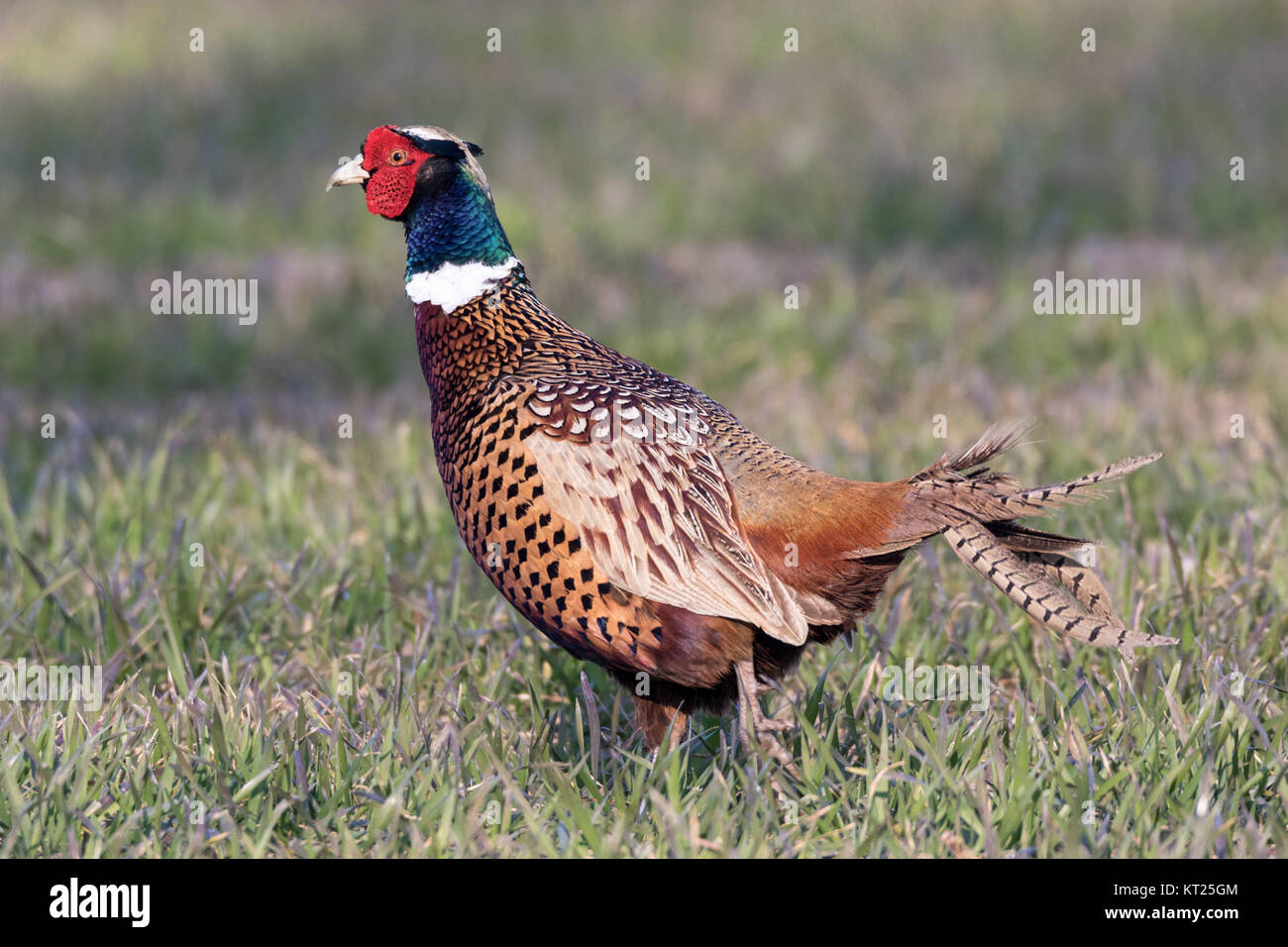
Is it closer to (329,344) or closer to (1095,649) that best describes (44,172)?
(329,344)

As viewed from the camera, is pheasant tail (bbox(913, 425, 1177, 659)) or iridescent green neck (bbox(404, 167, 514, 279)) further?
iridescent green neck (bbox(404, 167, 514, 279))

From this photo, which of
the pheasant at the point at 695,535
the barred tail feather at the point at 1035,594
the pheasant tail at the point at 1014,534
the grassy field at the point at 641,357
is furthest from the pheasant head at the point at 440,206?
the barred tail feather at the point at 1035,594

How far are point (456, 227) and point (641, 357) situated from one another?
10.5 ft

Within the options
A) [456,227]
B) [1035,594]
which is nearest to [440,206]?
[456,227]

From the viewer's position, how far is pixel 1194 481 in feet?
15.7

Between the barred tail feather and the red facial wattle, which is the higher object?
the red facial wattle

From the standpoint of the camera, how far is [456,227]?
3.32 m

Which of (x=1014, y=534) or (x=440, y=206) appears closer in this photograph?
(x=1014, y=534)

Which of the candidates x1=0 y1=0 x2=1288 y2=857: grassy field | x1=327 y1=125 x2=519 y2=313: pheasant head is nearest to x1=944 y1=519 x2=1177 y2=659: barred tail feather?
x1=0 y1=0 x2=1288 y2=857: grassy field

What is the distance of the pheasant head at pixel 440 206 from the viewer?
3.31m

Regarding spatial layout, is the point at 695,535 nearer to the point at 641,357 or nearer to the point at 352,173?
the point at 352,173

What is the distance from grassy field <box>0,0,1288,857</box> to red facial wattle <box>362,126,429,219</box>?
3.56 feet

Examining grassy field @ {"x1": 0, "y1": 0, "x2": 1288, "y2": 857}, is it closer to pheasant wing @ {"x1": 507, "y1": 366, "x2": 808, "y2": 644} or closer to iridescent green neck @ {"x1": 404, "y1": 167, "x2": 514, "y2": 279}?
pheasant wing @ {"x1": 507, "y1": 366, "x2": 808, "y2": 644}

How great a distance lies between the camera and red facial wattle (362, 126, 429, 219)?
10.9ft
